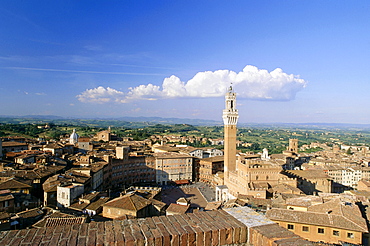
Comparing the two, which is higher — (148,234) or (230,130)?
(148,234)

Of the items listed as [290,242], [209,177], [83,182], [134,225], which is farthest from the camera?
[209,177]

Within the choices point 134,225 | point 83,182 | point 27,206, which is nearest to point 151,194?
point 83,182

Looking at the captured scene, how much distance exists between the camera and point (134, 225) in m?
4.82

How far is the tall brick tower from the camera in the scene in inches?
2181

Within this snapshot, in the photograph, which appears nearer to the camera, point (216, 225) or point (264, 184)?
point (216, 225)

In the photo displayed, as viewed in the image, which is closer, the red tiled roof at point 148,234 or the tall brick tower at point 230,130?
the red tiled roof at point 148,234

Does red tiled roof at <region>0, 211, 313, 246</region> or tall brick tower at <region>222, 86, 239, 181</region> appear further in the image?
tall brick tower at <region>222, 86, 239, 181</region>

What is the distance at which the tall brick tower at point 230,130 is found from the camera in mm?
55394

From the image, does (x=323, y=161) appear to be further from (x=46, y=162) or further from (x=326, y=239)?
(x=46, y=162)

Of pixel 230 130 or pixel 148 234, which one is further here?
pixel 230 130

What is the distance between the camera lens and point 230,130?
5634cm

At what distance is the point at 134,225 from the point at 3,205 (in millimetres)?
24792

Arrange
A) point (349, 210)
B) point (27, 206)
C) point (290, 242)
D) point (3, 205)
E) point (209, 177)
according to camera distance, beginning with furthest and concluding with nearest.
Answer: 1. point (209, 177)
2. point (27, 206)
3. point (3, 205)
4. point (349, 210)
5. point (290, 242)

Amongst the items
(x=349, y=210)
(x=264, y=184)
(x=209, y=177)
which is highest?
(x=349, y=210)
